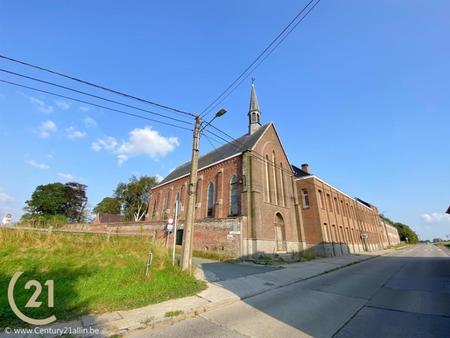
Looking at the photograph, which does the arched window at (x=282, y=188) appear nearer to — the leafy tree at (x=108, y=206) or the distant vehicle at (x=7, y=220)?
the distant vehicle at (x=7, y=220)

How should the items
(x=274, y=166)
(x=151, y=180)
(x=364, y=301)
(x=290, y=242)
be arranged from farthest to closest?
(x=151, y=180)
(x=274, y=166)
(x=290, y=242)
(x=364, y=301)

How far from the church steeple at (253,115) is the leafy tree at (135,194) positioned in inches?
1353

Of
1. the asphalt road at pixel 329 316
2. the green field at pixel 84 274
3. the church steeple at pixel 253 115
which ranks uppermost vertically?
the church steeple at pixel 253 115

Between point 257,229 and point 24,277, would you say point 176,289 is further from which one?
point 257,229

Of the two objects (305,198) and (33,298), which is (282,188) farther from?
(33,298)

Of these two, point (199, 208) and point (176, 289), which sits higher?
point (199, 208)

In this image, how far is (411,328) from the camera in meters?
5.66

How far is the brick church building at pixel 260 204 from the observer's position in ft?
69.9

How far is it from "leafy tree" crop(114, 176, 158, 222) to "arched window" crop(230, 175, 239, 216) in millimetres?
37260

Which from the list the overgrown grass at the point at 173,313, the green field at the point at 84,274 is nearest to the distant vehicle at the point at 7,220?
the green field at the point at 84,274

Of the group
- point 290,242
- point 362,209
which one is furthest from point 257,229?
point 362,209

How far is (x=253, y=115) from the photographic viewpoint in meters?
32.1

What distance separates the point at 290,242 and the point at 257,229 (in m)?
6.32

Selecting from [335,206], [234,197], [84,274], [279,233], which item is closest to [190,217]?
[84,274]
